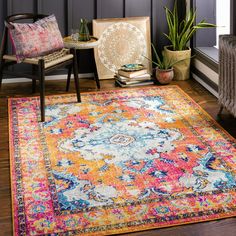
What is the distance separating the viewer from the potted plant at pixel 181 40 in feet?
18.5

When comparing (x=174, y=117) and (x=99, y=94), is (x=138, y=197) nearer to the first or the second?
(x=174, y=117)

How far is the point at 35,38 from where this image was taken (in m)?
4.78

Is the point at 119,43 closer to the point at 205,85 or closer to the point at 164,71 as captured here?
the point at 164,71

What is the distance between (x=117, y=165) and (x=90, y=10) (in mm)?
2392

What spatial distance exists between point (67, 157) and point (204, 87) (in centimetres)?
206

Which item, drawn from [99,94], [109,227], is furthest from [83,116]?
[109,227]

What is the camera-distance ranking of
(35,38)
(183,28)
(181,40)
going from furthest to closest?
1. (183,28)
2. (181,40)
3. (35,38)

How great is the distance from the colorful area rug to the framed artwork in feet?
2.20

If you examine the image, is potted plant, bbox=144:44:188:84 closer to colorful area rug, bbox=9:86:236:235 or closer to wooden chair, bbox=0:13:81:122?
colorful area rug, bbox=9:86:236:235

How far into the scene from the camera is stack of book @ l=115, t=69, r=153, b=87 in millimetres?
5504

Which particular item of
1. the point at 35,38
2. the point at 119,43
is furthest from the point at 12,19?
the point at 119,43

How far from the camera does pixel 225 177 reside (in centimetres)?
360

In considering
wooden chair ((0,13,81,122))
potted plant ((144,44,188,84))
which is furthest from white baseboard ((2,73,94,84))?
potted plant ((144,44,188,84))

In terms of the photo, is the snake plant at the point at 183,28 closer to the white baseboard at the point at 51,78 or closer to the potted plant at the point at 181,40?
the potted plant at the point at 181,40
